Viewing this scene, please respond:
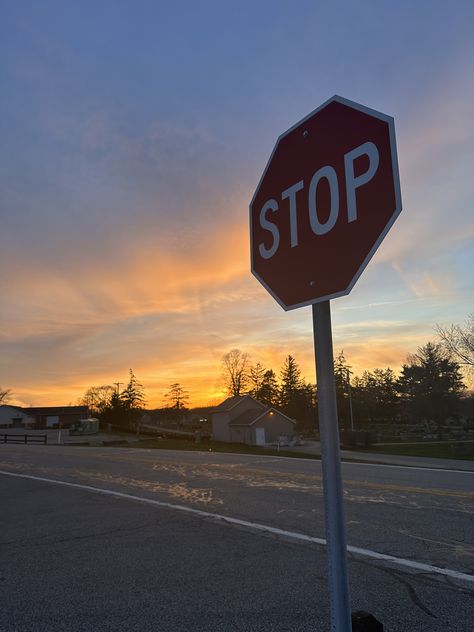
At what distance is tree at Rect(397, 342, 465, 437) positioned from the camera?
2514 inches

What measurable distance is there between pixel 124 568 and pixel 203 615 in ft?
5.00

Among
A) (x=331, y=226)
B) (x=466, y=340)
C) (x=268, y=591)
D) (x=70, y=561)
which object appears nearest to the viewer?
(x=331, y=226)

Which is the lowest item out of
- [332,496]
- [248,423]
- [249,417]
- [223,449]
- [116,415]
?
[223,449]

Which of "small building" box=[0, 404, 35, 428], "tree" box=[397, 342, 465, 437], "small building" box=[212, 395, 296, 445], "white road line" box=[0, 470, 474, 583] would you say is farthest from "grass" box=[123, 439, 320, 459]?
"small building" box=[0, 404, 35, 428]

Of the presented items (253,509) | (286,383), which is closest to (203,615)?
(253,509)

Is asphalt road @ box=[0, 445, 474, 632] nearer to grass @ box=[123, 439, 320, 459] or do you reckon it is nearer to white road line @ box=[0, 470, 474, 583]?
white road line @ box=[0, 470, 474, 583]

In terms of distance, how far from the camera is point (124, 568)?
4777 millimetres

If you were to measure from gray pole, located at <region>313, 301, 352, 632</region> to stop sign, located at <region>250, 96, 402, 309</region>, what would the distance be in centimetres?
35

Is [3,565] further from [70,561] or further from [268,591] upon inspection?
[268,591]

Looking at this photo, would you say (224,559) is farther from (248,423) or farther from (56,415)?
(56,415)

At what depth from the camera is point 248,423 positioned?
2205 inches

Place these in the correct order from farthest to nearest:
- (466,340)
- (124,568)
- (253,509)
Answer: (466,340)
(253,509)
(124,568)

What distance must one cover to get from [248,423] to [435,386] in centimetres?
2931

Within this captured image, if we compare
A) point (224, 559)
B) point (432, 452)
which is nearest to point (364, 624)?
point (224, 559)
